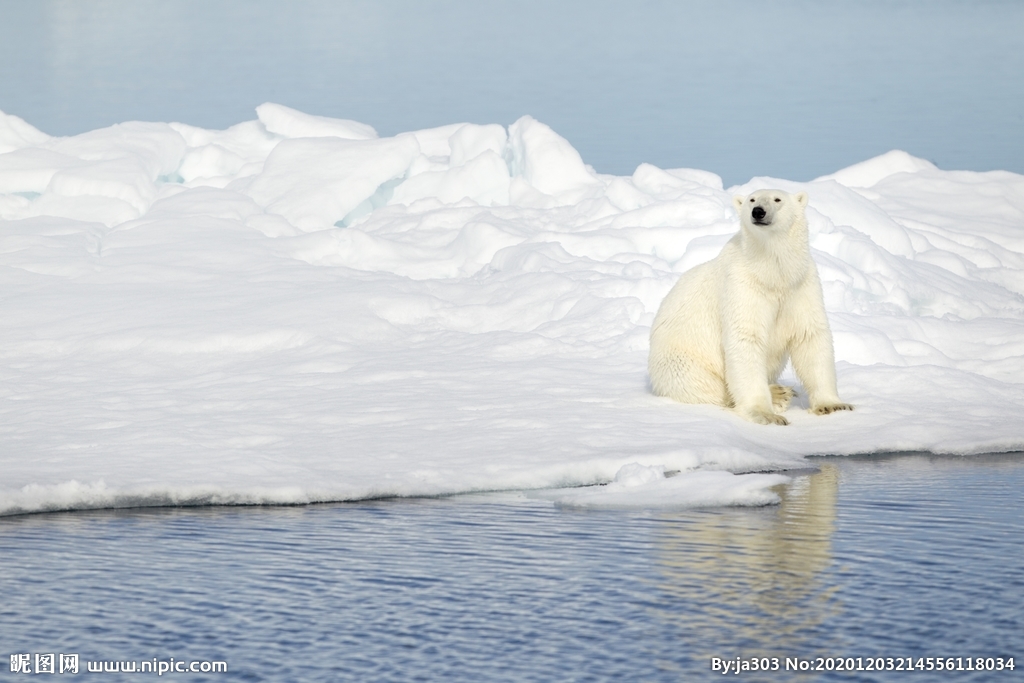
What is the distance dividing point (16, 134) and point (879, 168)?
1425 cm

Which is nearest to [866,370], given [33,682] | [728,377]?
[728,377]

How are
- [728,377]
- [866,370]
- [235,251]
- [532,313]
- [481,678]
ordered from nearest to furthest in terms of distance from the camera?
[481,678] → [728,377] → [866,370] → [532,313] → [235,251]

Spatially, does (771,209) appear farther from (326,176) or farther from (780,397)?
(326,176)

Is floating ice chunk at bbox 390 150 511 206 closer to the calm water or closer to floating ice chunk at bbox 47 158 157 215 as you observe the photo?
floating ice chunk at bbox 47 158 157 215

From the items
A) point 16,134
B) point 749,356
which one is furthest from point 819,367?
point 16,134

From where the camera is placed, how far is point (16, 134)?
64.2 feet

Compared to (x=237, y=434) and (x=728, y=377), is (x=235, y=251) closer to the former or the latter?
(x=237, y=434)

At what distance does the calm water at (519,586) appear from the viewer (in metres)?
4.00

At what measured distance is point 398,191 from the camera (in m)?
18.2

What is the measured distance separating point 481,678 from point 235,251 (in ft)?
39.1

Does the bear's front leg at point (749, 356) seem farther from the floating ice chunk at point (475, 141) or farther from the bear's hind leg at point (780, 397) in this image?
the floating ice chunk at point (475, 141)

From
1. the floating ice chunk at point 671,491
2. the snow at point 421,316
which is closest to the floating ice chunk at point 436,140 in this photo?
the snow at point 421,316

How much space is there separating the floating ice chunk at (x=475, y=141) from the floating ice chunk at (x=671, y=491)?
39.7ft

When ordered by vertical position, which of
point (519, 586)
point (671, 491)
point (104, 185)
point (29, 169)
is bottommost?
point (519, 586)
